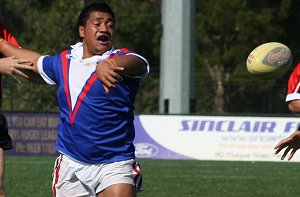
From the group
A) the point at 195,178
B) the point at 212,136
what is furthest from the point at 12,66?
the point at 212,136

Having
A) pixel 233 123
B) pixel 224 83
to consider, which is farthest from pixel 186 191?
pixel 224 83

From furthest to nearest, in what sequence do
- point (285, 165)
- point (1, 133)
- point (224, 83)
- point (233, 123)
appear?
point (224, 83) → point (233, 123) → point (285, 165) → point (1, 133)

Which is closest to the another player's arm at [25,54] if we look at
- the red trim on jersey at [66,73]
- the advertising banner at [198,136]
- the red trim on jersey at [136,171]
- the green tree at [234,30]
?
the red trim on jersey at [66,73]

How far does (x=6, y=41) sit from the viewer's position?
278 inches

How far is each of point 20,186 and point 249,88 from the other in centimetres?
1586

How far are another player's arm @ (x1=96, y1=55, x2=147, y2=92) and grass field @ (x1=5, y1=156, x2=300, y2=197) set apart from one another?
5.38m

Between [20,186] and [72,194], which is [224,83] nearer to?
[20,186]

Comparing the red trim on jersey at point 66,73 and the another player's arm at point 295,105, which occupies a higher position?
the red trim on jersey at point 66,73

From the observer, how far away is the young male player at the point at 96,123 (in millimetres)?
6230

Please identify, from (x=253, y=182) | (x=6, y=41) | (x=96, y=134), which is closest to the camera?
(x=96, y=134)

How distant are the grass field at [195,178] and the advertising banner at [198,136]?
0.54m

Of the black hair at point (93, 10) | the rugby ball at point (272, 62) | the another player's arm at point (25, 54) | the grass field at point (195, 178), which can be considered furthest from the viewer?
the grass field at point (195, 178)

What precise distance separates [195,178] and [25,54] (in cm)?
747

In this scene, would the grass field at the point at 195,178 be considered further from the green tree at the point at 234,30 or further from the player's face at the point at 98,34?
the green tree at the point at 234,30
